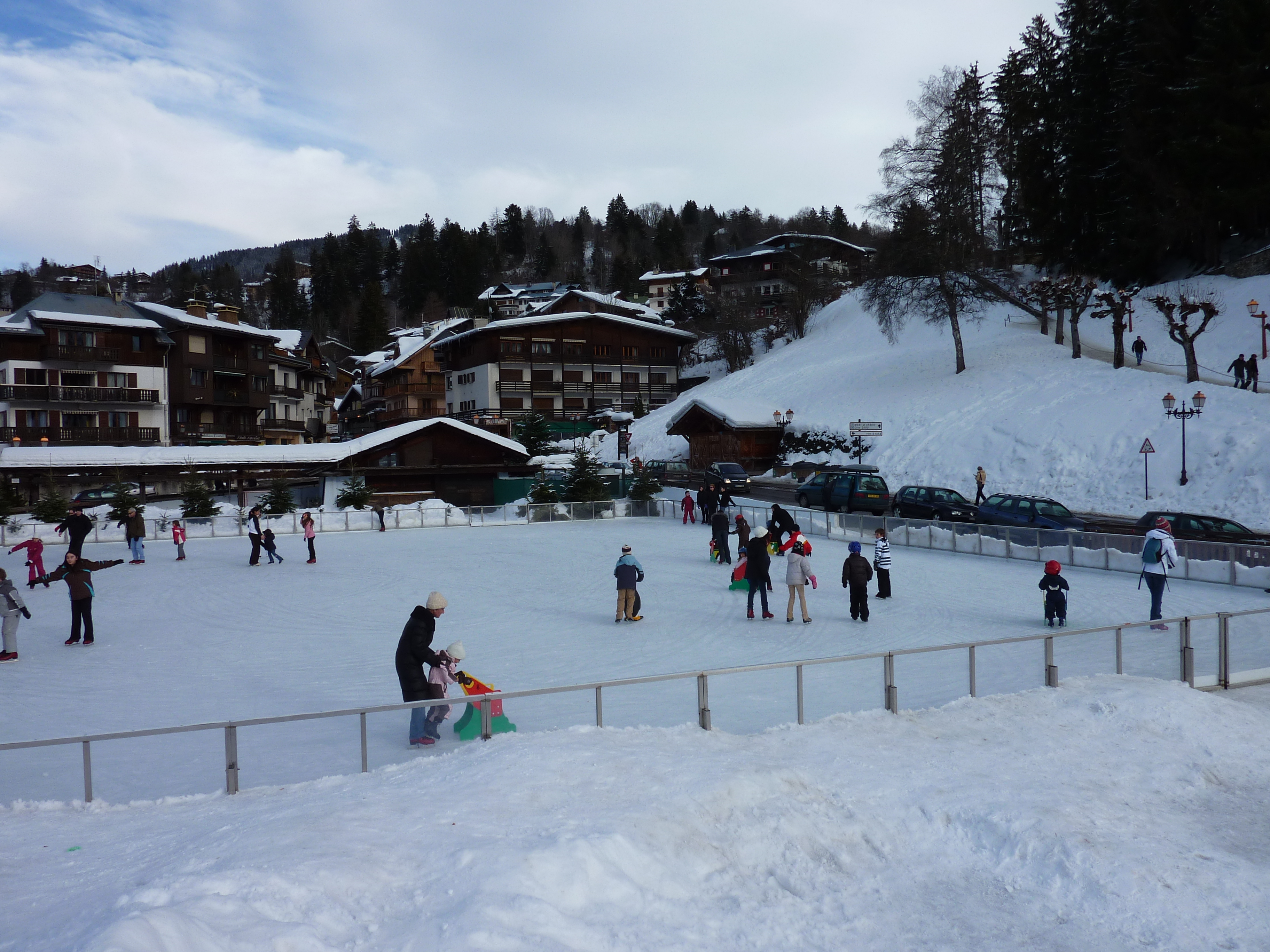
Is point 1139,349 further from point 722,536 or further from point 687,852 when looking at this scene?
point 687,852

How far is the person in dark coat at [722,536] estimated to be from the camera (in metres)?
21.3

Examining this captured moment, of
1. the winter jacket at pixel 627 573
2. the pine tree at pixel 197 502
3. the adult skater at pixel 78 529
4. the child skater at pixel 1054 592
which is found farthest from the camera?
the pine tree at pixel 197 502

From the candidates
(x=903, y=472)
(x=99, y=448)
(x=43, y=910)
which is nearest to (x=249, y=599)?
(x=43, y=910)

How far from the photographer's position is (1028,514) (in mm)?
23828

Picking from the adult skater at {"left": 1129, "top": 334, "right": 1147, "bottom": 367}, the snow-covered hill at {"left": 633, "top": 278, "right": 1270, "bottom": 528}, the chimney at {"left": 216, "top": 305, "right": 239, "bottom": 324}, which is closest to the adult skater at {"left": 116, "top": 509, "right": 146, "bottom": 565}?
the snow-covered hill at {"left": 633, "top": 278, "right": 1270, "bottom": 528}

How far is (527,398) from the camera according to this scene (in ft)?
222

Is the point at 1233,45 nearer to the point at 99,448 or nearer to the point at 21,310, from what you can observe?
the point at 99,448

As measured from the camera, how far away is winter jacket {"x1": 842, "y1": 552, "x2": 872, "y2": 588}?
14391mm

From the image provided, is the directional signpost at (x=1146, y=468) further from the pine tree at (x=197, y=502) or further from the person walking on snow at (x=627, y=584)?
the pine tree at (x=197, y=502)

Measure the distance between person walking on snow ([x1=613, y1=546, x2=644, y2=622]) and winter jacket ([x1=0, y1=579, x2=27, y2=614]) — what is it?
910cm

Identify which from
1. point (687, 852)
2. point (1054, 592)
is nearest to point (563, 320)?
point (1054, 592)

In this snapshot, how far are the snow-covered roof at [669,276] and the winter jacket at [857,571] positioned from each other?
8832 centimetres

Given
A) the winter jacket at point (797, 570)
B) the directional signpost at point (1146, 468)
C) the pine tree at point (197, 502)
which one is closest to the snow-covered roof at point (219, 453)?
the pine tree at point (197, 502)

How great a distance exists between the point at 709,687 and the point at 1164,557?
8718 mm
